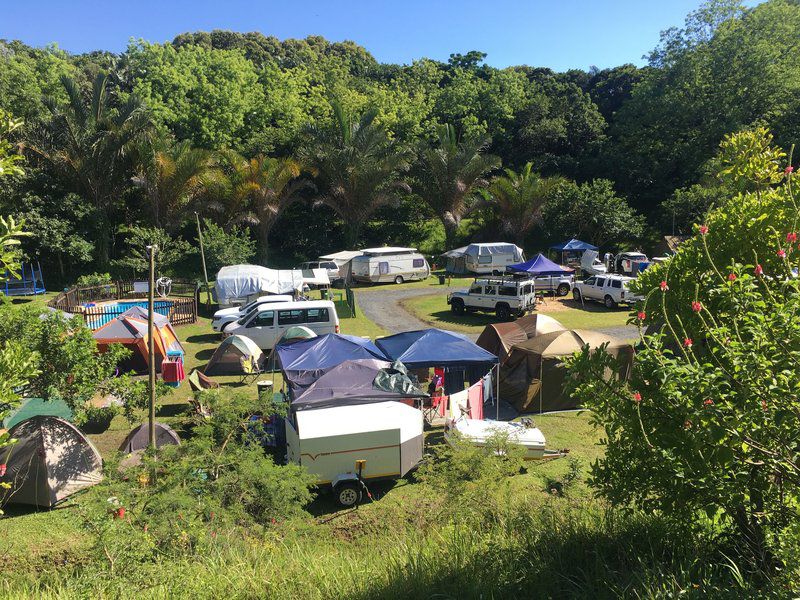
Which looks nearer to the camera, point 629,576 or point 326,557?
point 629,576

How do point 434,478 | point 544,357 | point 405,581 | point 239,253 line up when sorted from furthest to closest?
point 239,253, point 544,357, point 434,478, point 405,581

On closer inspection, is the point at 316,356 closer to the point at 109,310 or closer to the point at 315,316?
the point at 315,316

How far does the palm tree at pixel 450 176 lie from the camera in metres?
37.4

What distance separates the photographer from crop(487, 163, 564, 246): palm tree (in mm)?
37406

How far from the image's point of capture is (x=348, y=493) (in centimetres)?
888

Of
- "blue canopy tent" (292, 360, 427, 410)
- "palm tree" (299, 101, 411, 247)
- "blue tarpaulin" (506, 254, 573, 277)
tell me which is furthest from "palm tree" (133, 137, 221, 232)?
"blue canopy tent" (292, 360, 427, 410)

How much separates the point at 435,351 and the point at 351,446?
3991mm

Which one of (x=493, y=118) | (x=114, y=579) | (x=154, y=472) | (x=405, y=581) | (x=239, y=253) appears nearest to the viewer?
(x=405, y=581)

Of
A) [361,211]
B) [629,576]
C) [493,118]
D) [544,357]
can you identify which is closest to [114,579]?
[629,576]

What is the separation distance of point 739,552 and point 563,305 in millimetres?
21224

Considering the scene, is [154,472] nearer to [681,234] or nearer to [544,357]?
[544,357]

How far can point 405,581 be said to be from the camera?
14.2ft

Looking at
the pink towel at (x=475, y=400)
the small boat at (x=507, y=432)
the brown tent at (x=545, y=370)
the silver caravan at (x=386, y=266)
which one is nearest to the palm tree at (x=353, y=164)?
the silver caravan at (x=386, y=266)

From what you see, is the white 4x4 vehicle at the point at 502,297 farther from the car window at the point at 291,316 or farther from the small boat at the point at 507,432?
the small boat at the point at 507,432
